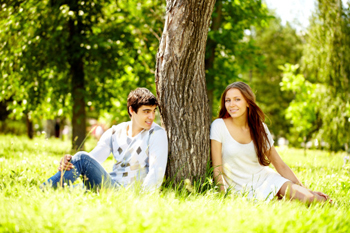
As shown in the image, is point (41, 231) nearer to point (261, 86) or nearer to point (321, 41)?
point (321, 41)

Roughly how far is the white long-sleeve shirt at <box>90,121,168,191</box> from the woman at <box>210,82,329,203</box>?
2.37 ft

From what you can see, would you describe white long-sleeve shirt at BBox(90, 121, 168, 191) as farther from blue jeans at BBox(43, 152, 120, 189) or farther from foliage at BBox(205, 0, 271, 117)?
foliage at BBox(205, 0, 271, 117)

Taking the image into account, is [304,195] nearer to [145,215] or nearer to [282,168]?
[282,168]

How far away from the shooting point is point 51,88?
8070 mm

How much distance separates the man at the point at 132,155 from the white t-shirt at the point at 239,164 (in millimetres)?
781

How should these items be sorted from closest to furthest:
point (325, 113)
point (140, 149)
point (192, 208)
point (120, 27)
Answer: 1. point (192, 208)
2. point (140, 149)
3. point (120, 27)
4. point (325, 113)

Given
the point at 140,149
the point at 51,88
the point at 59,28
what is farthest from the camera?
the point at 51,88

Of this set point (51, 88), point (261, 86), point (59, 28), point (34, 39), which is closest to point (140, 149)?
point (59, 28)

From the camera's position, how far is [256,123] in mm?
3504

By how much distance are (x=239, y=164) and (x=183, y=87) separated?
1174 mm

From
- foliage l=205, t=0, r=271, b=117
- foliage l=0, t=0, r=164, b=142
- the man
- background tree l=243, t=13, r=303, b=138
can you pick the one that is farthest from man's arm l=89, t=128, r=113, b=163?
background tree l=243, t=13, r=303, b=138

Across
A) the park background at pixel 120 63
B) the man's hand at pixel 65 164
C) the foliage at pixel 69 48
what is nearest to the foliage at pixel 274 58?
the park background at pixel 120 63

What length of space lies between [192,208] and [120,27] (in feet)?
20.7

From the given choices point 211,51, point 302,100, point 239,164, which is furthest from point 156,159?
point 302,100
